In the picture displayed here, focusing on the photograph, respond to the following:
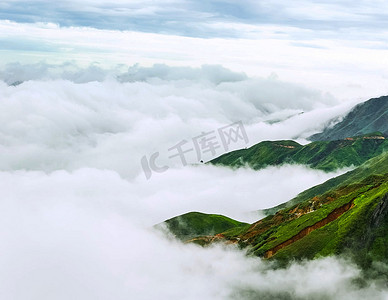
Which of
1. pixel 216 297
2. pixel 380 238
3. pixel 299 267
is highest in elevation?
pixel 380 238

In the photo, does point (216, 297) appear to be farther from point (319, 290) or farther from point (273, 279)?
point (319, 290)

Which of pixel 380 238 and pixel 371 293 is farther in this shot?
pixel 380 238

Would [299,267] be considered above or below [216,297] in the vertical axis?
above

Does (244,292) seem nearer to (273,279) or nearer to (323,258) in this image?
(273,279)

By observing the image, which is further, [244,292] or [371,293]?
[244,292]

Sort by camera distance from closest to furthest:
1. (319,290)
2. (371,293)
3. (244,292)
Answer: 1. (371,293)
2. (319,290)
3. (244,292)

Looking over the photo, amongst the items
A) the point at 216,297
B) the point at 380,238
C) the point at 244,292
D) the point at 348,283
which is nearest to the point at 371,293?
the point at 348,283

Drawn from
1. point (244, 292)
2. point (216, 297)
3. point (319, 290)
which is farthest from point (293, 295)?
point (216, 297)

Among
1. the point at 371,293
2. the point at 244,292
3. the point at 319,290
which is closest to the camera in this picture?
the point at 371,293

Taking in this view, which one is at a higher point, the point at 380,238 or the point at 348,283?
the point at 380,238
